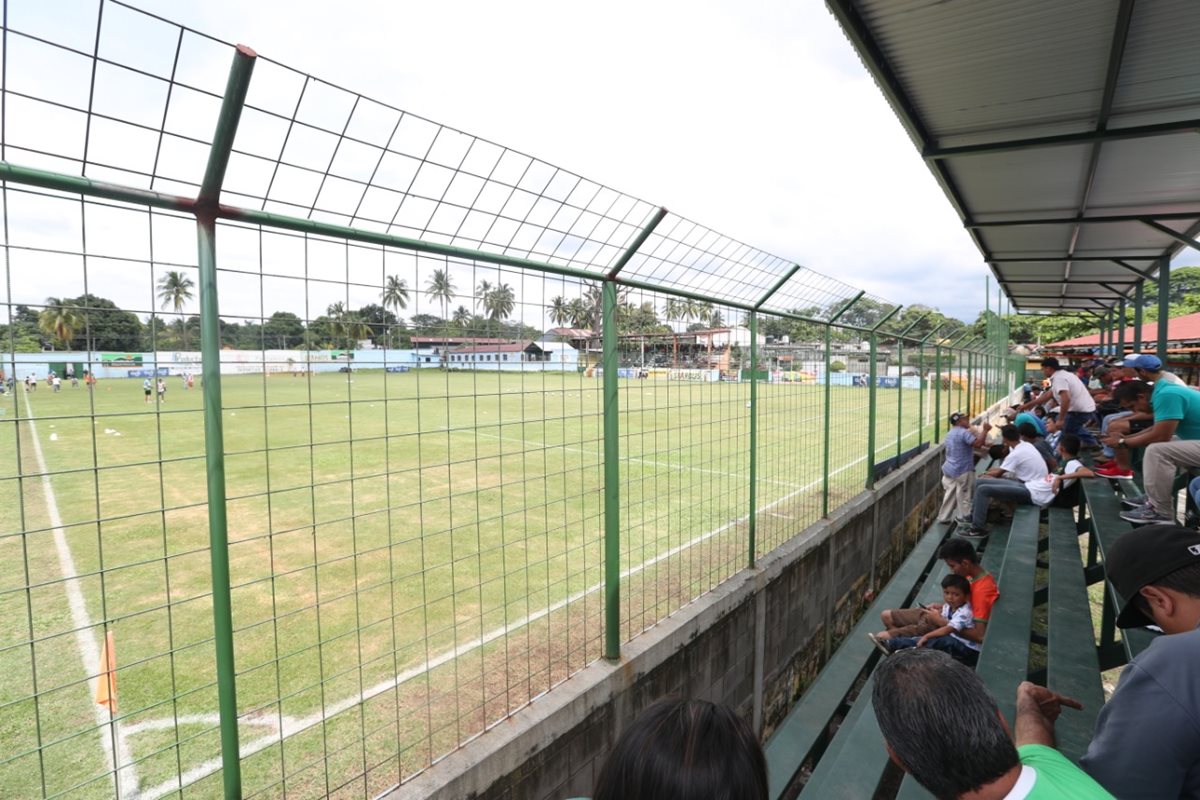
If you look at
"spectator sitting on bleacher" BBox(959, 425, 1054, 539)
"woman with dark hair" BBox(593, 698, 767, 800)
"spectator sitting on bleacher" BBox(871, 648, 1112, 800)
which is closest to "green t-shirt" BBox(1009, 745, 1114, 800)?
"spectator sitting on bleacher" BBox(871, 648, 1112, 800)

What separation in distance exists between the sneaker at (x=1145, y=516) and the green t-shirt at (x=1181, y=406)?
786 mm

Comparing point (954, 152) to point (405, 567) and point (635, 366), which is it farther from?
point (405, 567)

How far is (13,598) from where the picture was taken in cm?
681

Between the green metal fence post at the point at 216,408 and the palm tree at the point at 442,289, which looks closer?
the green metal fence post at the point at 216,408

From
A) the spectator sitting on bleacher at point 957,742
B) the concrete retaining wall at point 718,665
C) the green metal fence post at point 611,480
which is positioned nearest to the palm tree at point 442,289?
the green metal fence post at point 611,480

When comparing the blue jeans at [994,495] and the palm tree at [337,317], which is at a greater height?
the palm tree at [337,317]

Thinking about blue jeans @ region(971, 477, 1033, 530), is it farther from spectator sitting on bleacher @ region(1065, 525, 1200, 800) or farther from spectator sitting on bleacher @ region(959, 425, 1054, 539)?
spectator sitting on bleacher @ region(1065, 525, 1200, 800)

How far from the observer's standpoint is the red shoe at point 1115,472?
6.04 metres

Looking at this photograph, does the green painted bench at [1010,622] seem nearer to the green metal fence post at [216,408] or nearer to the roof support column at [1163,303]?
the green metal fence post at [216,408]

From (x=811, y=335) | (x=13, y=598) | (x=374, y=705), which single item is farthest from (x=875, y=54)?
(x=13, y=598)

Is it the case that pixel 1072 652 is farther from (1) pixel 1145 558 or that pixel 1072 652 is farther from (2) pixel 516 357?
(2) pixel 516 357

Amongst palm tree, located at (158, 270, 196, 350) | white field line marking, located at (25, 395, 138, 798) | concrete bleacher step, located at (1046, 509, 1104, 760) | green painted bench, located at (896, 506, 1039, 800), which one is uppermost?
palm tree, located at (158, 270, 196, 350)

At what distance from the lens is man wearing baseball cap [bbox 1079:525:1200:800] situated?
5.03ft

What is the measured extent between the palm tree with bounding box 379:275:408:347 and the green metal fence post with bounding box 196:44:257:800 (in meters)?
0.65
